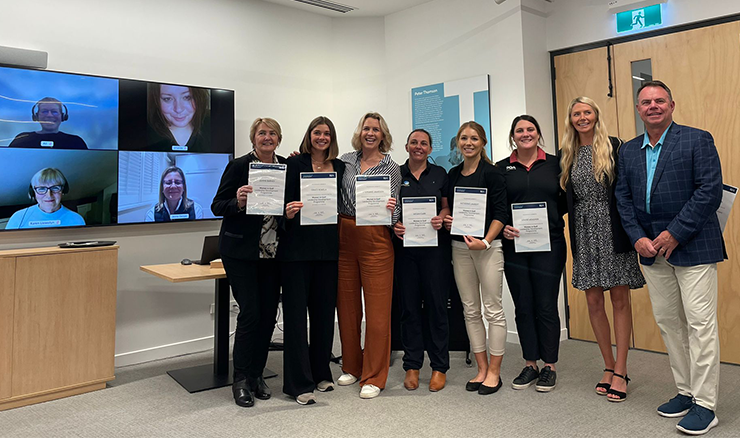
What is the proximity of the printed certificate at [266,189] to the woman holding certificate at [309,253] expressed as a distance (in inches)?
3.3

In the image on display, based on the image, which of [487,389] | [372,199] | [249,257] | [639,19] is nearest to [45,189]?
[249,257]

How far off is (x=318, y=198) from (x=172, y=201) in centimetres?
168

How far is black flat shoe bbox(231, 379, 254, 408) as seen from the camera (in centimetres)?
290

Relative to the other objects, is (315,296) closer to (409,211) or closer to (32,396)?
(409,211)

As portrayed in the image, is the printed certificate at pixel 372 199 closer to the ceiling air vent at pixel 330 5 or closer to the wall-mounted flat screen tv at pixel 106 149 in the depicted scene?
the wall-mounted flat screen tv at pixel 106 149

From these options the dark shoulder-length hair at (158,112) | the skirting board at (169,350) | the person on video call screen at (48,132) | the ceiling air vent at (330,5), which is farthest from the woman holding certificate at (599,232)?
the person on video call screen at (48,132)

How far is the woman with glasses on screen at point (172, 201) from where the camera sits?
12.9 feet

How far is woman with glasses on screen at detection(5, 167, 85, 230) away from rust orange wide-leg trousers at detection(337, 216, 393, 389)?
1.97 metres

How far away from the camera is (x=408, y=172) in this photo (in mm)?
3188

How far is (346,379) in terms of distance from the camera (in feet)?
10.6

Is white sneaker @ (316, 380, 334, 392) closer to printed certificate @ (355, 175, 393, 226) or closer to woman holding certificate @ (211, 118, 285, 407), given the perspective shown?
woman holding certificate @ (211, 118, 285, 407)

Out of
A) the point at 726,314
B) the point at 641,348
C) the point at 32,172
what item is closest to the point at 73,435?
the point at 32,172

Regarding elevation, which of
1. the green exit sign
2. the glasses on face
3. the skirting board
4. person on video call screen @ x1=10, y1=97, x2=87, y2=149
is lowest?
the skirting board

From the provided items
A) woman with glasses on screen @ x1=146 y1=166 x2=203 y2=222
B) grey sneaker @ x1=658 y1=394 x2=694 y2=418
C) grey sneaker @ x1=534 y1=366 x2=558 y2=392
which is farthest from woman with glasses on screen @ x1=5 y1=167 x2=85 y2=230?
grey sneaker @ x1=658 y1=394 x2=694 y2=418
